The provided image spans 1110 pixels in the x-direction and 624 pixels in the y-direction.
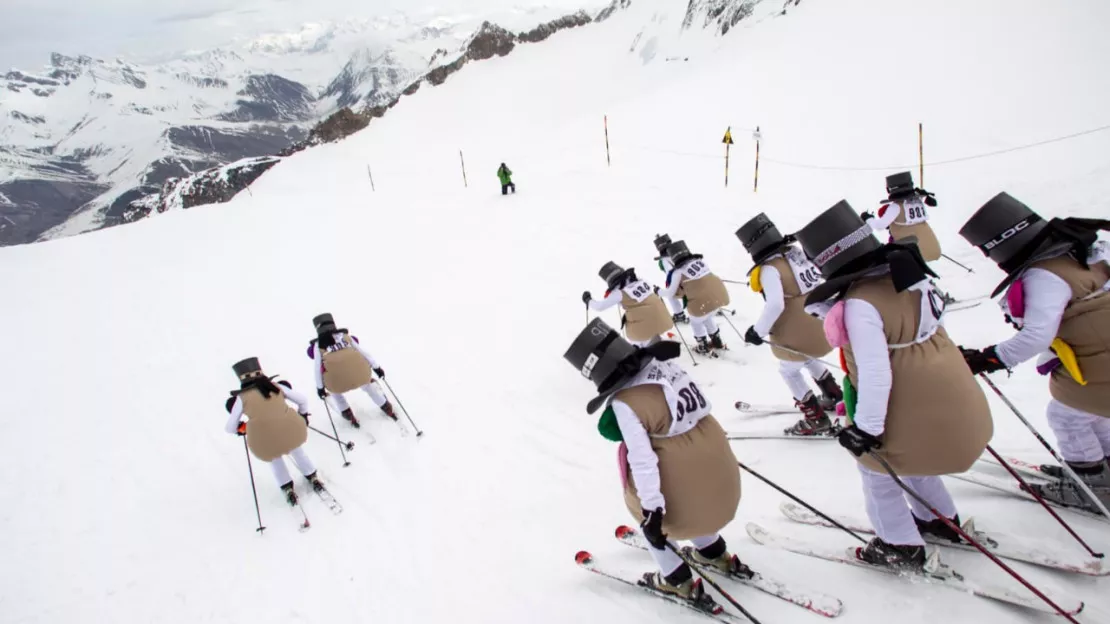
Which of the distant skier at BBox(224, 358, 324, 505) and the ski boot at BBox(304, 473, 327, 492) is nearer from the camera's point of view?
the distant skier at BBox(224, 358, 324, 505)

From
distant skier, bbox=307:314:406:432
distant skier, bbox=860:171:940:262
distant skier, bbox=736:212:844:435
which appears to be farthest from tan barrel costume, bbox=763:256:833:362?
distant skier, bbox=307:314:406:432

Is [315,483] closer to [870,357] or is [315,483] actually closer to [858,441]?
[858,441]

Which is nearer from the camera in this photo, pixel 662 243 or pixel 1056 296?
pixel 1056 296

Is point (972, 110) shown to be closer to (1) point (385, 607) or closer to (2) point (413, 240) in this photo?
(2) point (413, 240)

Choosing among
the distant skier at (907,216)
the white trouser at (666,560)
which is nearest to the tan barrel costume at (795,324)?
the white trouser at (666,560)

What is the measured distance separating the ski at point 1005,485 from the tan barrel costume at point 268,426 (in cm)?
704

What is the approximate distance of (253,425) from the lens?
20.8 ft

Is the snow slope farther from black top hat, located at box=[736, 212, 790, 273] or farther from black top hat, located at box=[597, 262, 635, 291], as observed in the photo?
black top hat, located at box=[736, 212, 790, 273]

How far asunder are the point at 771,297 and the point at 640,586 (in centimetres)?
Answer: 303

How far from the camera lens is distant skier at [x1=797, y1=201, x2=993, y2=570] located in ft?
9.40

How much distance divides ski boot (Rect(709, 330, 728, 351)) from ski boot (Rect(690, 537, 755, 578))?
4.88 metres

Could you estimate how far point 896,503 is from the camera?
3.36 metres

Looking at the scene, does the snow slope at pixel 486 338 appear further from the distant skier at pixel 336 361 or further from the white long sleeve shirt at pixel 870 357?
the white long sleeve shirt at pixel 870 357

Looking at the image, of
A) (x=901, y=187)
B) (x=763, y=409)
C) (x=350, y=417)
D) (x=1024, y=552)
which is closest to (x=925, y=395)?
(x=1024, y=552)
